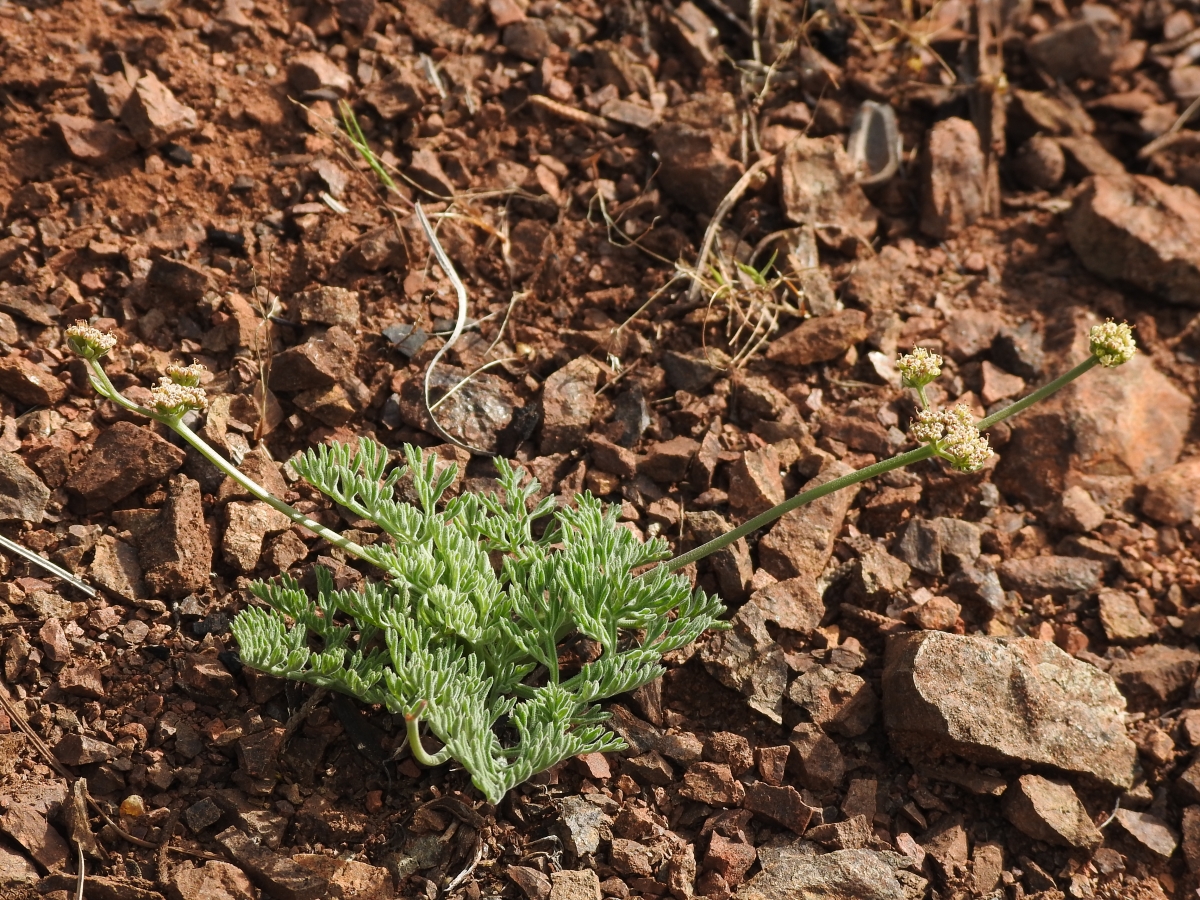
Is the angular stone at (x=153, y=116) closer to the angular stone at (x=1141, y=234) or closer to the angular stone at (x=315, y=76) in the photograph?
the angular stone at (x=315, y=76)

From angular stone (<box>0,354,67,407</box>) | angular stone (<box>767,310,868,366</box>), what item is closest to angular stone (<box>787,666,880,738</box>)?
angular stone (<box>767,310,868,366</box>)

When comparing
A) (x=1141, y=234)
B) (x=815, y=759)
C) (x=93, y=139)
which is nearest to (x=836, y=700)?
(x=815, y=759)

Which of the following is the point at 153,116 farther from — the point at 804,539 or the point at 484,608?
the point at 804,539

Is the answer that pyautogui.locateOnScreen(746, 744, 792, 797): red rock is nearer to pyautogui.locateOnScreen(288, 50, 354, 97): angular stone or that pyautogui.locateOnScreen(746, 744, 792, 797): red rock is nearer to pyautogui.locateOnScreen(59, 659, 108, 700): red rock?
pyautogui.locateOnScreen(59, 659, 108, 700): red rock

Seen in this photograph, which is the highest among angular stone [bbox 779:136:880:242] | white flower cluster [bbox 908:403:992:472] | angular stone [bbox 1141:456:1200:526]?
white flower cluster [bbox 908:403:992:472]

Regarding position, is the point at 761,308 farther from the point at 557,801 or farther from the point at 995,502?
the point at 557,801

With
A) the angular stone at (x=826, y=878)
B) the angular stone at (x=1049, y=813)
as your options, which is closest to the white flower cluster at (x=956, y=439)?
the angular stone at (x=1049, y=813)
